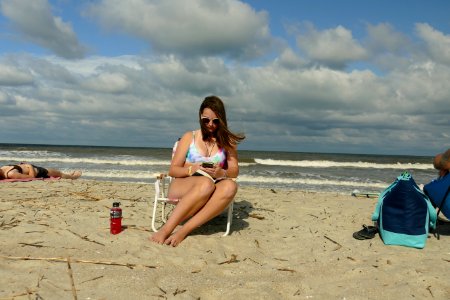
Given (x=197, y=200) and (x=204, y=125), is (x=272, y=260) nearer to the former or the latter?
(x=197, y=200)

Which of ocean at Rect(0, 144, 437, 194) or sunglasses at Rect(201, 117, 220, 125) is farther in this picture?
ocean at Rect(0, 144, 437, 194)

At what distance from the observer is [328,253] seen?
420 centimetres

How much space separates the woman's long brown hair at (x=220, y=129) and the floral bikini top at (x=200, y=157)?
98 mm

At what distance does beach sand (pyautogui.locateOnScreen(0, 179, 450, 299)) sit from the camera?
3.05 metres

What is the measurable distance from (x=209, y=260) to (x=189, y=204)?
2.23 ft

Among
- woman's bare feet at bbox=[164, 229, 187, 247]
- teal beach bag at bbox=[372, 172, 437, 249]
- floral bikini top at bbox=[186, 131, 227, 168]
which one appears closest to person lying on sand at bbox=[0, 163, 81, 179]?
floral bikini top at bbox=[186, 131, 227, 168]

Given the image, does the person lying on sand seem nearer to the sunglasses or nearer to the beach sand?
the beach sand

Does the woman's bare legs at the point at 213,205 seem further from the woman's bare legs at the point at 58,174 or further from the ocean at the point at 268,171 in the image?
the woman's bare legs at the point at 58,174

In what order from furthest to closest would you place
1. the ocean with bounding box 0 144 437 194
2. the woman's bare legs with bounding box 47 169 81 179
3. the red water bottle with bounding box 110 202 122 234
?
1. the ocean with bounding box 0 144 437 194
2. the woman's bare legs with bounding box 47 169 81 179
3. the red water bottle with bounding box 110 202 122 234

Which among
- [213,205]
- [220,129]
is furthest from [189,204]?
[220,129]

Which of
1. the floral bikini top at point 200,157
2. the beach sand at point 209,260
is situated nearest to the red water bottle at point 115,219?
the beach sand at point 209,260

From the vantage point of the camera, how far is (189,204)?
13.8ft

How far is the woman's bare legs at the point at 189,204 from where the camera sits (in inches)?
164

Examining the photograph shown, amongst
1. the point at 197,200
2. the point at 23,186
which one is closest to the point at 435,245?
the point at 197,200
